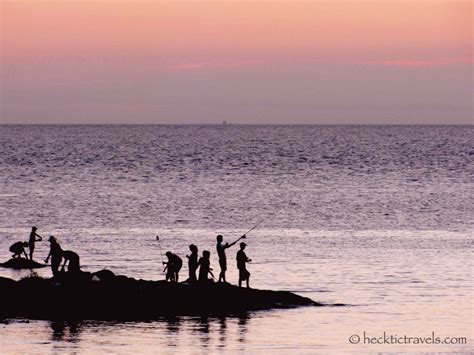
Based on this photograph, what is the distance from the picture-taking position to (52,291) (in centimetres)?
3397

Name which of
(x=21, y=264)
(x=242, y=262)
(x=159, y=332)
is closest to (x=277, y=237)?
(x=21, y=264)

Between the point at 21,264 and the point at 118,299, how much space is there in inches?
416

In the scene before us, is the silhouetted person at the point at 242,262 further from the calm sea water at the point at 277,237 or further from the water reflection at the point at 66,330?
the water reflection at the point at 66,330

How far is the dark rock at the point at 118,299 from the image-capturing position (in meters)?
33.2

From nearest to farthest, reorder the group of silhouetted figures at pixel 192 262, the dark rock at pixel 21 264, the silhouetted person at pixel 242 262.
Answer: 1. the group of silhouetted figures at pixel 192 262
2. the silhouetted person at pixel 242 262
3. the dark rock at pixel 21 264

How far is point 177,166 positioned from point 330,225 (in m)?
61.9

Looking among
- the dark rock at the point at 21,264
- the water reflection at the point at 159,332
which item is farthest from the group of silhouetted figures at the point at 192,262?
the dark rock at the point at 21,264

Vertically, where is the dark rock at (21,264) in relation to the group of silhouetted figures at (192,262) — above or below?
below

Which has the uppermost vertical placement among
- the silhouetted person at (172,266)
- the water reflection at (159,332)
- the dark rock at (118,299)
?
the silhouetted person at (172,266)

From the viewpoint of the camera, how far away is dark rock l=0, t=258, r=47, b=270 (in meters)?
43.3

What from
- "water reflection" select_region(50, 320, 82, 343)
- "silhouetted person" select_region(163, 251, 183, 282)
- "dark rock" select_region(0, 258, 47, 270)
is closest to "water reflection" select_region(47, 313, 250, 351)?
"water reflection" select_region(50, 320, 82, 343)

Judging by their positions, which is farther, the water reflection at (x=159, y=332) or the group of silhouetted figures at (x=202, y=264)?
the group of silhouetted figures at (x=202, y=264)

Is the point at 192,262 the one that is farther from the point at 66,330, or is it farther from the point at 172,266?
the point at 66,330

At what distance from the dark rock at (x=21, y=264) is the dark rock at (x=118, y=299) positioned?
8552mm
